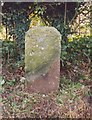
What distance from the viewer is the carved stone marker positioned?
390cm

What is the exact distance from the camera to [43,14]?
189 inches

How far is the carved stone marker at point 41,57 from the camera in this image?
390 centimetres

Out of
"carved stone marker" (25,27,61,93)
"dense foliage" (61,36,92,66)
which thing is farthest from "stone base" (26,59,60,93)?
"dense foliage" (61,36,92,66)

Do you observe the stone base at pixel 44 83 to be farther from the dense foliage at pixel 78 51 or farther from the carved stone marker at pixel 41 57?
the dense foliage at pixel 78 51

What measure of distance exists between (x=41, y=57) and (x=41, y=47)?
12 cm

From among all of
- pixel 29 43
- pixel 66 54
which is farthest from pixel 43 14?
pixel 29 43

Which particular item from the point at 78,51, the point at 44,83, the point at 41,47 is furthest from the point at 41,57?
the point at 78,51

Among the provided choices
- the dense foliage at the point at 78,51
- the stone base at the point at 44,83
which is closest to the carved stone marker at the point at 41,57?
the stone base at the point at 44,83

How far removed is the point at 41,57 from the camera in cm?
392

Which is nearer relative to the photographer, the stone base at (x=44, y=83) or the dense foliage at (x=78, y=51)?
the stone base at (x=44, y=83)

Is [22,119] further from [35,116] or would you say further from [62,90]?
[62,90]

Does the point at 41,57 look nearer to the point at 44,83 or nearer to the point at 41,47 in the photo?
the point at 41,47

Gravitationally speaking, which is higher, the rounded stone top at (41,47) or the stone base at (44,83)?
the rounded stone top at (41,47)

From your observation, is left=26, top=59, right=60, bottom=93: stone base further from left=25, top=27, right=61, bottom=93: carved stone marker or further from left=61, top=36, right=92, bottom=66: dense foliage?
left=61, top=36, right=92, bottom=66: dense foliage
